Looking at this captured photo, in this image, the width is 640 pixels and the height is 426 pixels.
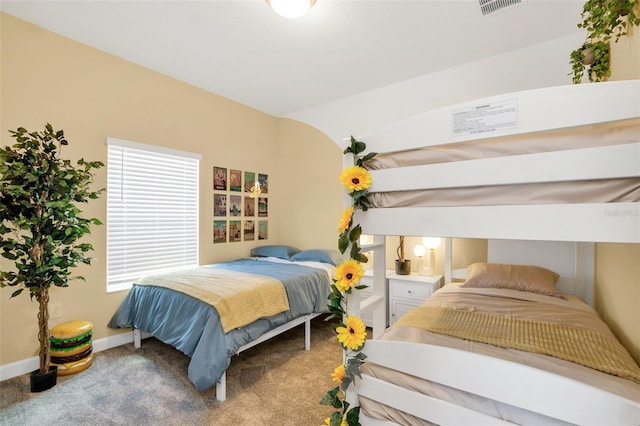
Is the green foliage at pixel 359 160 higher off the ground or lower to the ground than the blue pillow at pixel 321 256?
higher

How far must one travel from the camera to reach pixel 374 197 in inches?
48.4

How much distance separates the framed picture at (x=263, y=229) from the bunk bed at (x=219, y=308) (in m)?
1.07

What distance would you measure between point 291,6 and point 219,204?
8.20 feet

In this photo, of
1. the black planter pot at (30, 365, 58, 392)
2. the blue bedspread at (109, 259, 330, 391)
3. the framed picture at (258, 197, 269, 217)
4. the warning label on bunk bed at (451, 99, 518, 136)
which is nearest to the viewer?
the warning label on bunk bed at (451, 99, 518, 136)

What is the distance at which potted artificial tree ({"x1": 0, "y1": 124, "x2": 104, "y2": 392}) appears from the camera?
1941mm

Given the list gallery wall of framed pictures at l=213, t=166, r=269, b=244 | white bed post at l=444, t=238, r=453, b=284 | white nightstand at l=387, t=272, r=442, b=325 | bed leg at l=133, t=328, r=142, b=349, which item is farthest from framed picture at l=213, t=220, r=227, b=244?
white bed post at l=444, t=238, r=453, b=284

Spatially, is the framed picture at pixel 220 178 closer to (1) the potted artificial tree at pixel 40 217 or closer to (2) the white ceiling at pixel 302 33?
→ (2) the white ceiling at pixel 302 33

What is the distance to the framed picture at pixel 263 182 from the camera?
14.2ft

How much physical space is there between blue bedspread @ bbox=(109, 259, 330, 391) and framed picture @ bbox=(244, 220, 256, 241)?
800 millimetres

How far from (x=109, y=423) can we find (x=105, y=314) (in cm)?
130

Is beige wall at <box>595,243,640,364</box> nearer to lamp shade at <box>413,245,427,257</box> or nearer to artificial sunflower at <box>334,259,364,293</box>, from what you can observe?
artificial sunflower at <box>334,259,364,293</box>

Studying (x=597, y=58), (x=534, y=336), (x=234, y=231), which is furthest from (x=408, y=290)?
(x=234, y=231)

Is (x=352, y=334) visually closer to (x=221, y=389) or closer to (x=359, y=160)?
(x=359, y=160)

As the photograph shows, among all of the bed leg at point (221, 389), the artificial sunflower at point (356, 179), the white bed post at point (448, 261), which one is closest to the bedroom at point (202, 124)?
the white bed post at point (448, 261)
